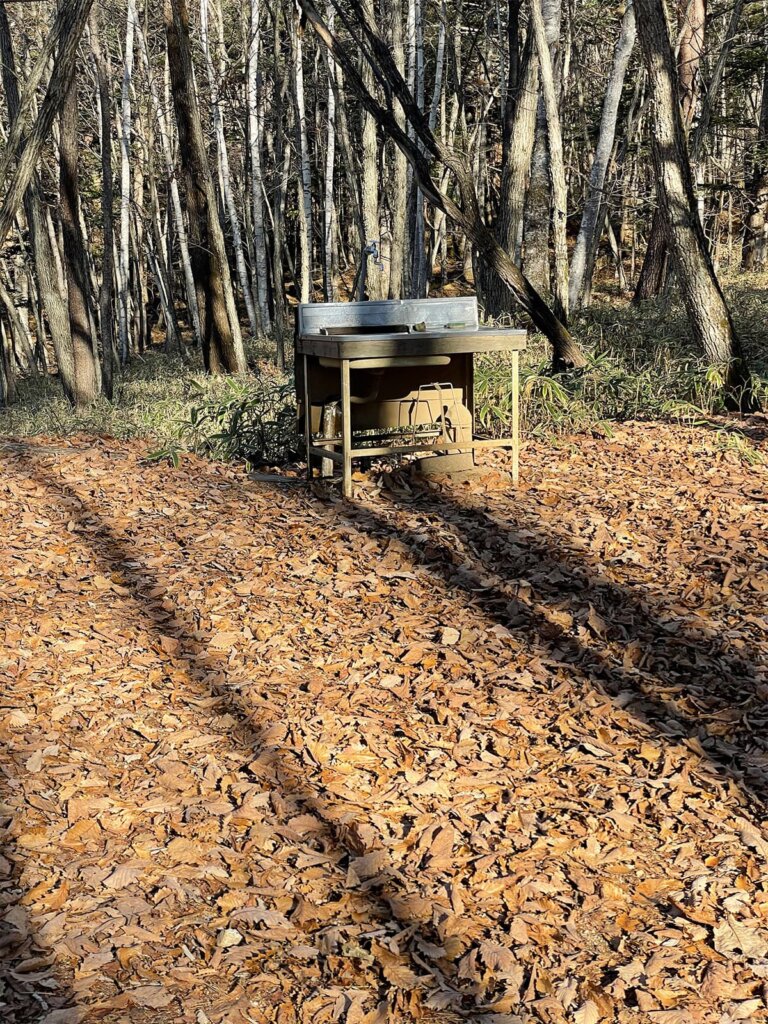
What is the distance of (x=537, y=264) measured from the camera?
12.6 meters

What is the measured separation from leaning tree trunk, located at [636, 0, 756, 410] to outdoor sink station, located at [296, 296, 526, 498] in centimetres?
268

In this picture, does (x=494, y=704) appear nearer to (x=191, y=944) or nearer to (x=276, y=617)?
(x=276, y=617)

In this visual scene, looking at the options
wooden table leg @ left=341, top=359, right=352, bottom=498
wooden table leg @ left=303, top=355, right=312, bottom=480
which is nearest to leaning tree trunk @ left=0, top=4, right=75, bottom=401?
wooden table leg @ left=303, top=355, right=312, bottom=480

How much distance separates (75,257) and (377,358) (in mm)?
7711

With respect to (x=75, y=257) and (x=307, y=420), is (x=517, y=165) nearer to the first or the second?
(x=75, y=257)

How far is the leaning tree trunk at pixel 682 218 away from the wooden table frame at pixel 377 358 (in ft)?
9.56

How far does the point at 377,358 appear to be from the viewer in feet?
20.8

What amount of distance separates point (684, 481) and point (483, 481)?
4.29ft

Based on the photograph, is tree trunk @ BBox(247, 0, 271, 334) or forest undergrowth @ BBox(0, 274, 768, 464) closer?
forest undergrowth @ BBox(0, 274, 768, 464)

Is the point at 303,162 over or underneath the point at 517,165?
over

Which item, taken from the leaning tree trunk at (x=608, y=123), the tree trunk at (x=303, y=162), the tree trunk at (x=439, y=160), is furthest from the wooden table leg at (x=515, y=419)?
the tree trunk at (x=303, y=162)

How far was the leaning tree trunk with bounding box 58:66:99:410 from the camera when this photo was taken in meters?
12.6

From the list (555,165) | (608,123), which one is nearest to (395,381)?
(555,165)

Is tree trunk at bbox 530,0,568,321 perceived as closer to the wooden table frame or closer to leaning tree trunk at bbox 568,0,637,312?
leaning tree trunk at bbox 568,0,637,312
